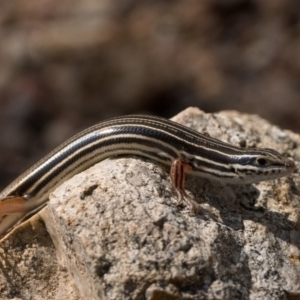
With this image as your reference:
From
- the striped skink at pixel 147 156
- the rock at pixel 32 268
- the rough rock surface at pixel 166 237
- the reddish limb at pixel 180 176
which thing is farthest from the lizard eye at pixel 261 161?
the rock at pixel 32 268

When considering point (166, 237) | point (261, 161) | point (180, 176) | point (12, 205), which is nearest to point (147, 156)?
point (180, 176)

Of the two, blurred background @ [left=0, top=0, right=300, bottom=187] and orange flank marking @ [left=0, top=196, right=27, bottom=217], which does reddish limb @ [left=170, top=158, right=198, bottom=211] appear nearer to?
orange flank marking @ [left=0, top=196, right=27, bottom=217]

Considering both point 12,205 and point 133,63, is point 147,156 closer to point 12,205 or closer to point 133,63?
point 12,205

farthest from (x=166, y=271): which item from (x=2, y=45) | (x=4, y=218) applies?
(x=2, y=45)

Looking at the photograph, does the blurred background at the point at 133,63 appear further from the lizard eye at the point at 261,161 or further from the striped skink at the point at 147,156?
the lizard eye at the point at 261,161

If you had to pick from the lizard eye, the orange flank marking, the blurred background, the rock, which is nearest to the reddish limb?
the lizard eye

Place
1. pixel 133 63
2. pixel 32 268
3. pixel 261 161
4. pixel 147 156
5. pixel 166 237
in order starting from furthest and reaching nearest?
pixel 133 63 → pixel 147 156 → pixel 261 161 → pixel 32 268 → pixel 166 237
